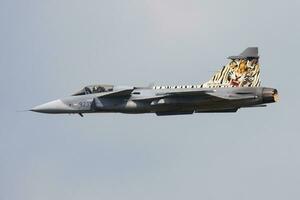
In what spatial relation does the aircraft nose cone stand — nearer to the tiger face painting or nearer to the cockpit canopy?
the cockpit canopy

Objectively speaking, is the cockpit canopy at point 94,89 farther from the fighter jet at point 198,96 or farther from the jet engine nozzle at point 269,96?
the jet engine nozzle at point 269,96

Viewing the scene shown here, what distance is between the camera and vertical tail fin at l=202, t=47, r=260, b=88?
315ft

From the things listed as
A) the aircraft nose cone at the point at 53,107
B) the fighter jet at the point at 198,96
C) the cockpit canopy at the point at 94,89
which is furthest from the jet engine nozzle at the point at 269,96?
the aircraft nose cone at the point at 53,107

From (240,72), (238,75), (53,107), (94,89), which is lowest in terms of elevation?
(238,75)

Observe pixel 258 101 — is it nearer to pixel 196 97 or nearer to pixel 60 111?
pixel 196 97

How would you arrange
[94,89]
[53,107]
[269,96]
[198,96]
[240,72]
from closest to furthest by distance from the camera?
[269,96], [198,96], [240,72], [94,89], [53,107]

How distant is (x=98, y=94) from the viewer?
98625 millimetres

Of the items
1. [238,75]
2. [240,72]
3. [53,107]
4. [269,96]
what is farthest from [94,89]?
[269,96]

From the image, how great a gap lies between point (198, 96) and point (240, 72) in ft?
10.0

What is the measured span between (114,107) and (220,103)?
650 centimetres

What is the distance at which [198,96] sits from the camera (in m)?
95.0

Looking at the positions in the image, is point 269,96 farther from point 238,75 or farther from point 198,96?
point 198,96

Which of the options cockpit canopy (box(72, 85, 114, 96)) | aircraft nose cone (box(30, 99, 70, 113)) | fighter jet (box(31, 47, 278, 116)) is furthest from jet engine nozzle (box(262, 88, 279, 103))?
aircraft nose cone (box(30, 99, 70, 113))

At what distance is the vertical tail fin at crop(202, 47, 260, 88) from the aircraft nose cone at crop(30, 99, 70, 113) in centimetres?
881
